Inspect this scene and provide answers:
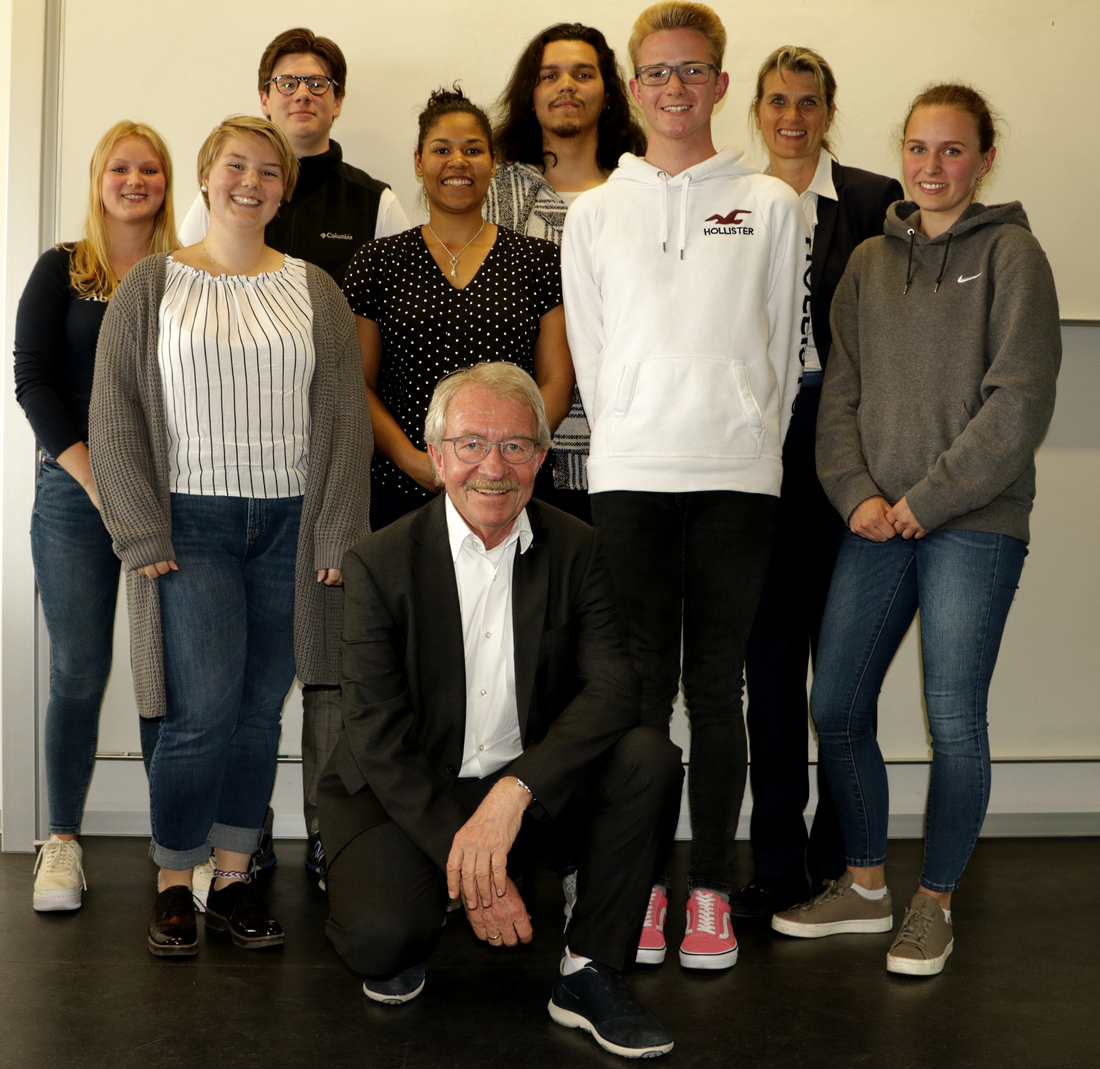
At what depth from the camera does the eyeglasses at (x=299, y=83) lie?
2.72m

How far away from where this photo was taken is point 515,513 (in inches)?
75.8

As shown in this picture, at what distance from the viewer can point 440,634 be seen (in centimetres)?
192

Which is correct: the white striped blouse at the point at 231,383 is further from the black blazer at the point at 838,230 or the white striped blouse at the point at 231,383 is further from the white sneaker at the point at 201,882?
the black blazer at the point at 838,230

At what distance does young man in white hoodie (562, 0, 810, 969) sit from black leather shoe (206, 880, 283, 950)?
2.53 ft

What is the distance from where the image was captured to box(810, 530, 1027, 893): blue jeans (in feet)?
7.07

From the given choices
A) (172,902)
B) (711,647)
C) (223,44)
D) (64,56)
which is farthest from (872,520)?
(64,56)

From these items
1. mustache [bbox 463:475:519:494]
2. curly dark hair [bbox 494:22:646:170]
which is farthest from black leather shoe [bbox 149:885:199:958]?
curly dark hair [bbox 494:22:646:170]

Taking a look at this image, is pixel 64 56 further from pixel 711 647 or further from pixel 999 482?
pixel 999 482

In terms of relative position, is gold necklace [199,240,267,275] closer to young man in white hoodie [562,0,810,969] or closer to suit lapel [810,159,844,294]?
young man in white hoodie [562,0,810,969]

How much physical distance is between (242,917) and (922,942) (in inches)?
54.7

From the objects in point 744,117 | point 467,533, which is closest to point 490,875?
point 467,533

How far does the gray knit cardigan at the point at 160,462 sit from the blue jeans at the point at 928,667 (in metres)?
1.05

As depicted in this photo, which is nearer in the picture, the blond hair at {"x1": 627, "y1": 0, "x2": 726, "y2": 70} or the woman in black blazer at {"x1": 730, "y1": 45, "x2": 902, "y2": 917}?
the blond hair at {"x1": 627, "y1": 0, "x2": 726, "y2": 70}

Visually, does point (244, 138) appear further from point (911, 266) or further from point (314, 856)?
point (314, 856)
